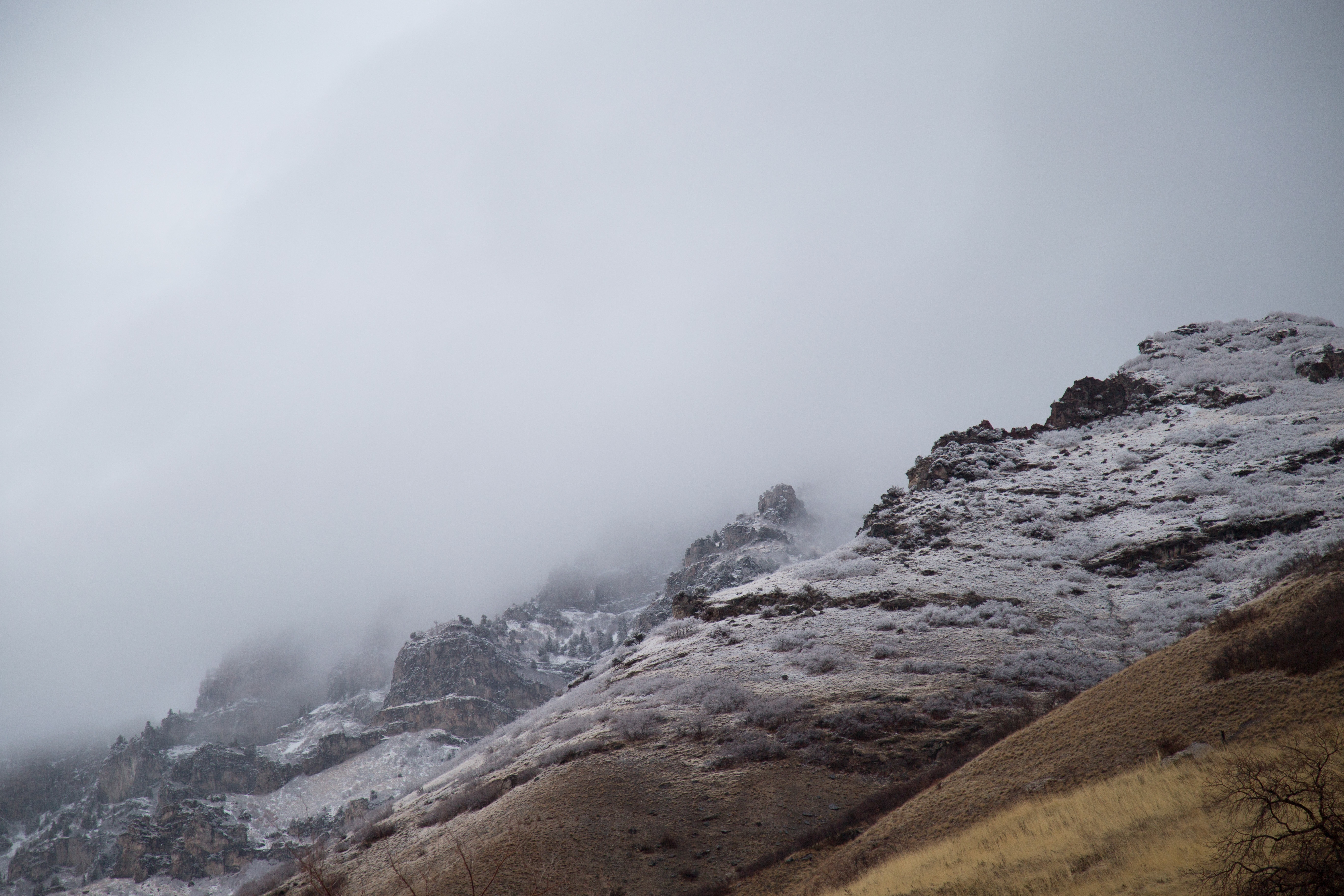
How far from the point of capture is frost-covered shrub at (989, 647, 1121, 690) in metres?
32.9

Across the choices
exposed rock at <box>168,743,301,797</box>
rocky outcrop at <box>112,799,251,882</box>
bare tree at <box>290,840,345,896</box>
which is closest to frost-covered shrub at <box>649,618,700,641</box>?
bare tree at <box>290,840,345,896</box>

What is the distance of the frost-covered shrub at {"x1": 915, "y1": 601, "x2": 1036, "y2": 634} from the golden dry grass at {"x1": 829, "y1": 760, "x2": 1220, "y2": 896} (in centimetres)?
2899

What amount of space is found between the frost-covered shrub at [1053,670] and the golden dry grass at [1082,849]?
19.2m

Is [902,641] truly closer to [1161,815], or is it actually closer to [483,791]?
[483,791]

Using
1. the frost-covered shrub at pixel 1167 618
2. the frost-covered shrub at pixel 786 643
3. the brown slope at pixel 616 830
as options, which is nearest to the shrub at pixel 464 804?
the brown slope at pixel 616 830

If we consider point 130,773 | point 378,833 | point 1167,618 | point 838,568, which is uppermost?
point 378,833

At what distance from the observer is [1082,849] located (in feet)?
44.0

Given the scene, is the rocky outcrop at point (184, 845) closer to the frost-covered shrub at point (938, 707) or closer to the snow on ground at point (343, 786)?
the snow on ground at point (343, 786)

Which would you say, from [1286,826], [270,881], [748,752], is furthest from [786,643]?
[1286,826]

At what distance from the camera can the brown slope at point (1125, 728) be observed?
50.8 ft

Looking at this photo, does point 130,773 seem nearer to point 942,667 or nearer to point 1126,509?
point 942,667

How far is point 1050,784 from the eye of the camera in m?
17.5

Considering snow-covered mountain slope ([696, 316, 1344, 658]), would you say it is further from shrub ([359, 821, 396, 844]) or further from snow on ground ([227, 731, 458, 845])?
snow on ground ([227, 731, 458, 845])

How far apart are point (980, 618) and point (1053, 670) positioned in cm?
1030
